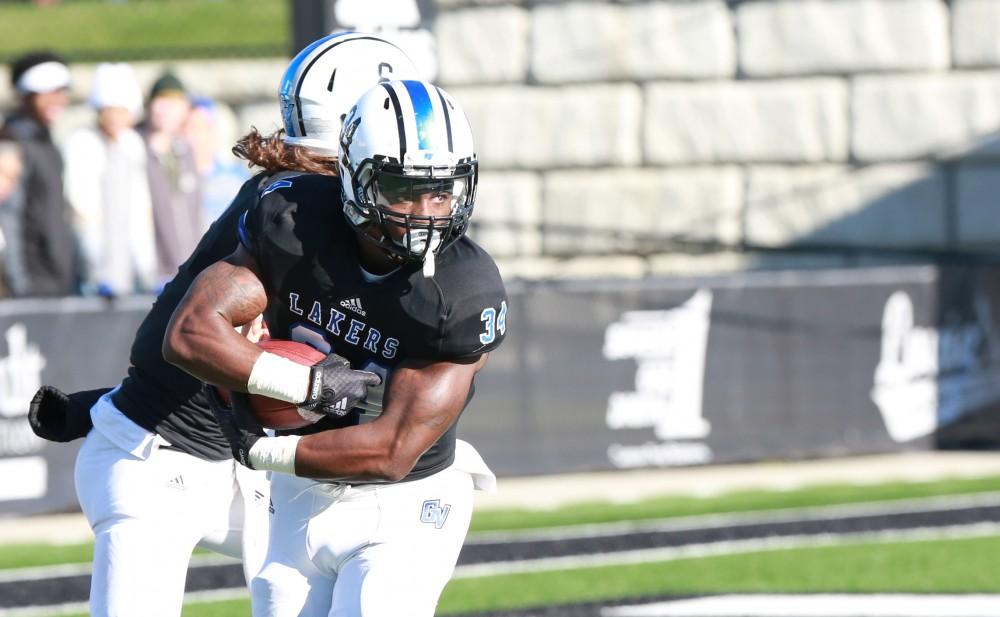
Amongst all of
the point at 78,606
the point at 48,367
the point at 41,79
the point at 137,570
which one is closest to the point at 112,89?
the point at 41,79

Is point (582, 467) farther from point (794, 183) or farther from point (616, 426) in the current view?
point (794, 183)

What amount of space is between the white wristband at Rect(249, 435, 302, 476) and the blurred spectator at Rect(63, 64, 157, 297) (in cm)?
534

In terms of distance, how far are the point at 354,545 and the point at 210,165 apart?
5981 millimetres

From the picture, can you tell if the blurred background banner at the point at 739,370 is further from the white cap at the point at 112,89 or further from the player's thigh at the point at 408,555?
the player's thigh at the point at 408,555

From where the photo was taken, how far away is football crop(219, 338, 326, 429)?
3.67 m

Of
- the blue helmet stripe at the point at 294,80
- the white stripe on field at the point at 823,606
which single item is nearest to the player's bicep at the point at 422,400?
the blue helmet stripe at the point at 294,80

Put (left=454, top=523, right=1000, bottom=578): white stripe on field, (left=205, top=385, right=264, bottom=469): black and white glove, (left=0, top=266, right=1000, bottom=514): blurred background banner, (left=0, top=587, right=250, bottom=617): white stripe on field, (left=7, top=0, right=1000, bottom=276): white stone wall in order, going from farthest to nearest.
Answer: (left=7, top=0, right=1000, bottom=276): white stone wall, (left=0, top=266, right=1000, bottom=514): blurred background banner, (left=454, top=523, right=1000, bottom=578): white stripe on field, (left=0, top=587, right=250, bottom=617): white stripe on field, (left=205, top=385, right=264, bottom=469): black and white glove

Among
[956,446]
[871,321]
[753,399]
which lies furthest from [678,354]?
[956,446]

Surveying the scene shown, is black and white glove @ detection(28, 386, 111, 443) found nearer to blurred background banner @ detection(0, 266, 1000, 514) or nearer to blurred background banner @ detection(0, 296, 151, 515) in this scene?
blurred background banner @ detection(0, 296, 151, 515)

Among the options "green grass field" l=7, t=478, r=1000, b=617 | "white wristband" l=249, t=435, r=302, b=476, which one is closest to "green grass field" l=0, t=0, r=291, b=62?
"green grass field" l=7, t=478, r=1000, b=617

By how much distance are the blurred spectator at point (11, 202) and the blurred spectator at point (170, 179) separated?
2.30ft

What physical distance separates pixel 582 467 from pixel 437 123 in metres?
5.77

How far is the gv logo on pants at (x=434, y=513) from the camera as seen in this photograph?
3852 millimetres

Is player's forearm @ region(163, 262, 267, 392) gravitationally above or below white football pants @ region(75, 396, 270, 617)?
above
